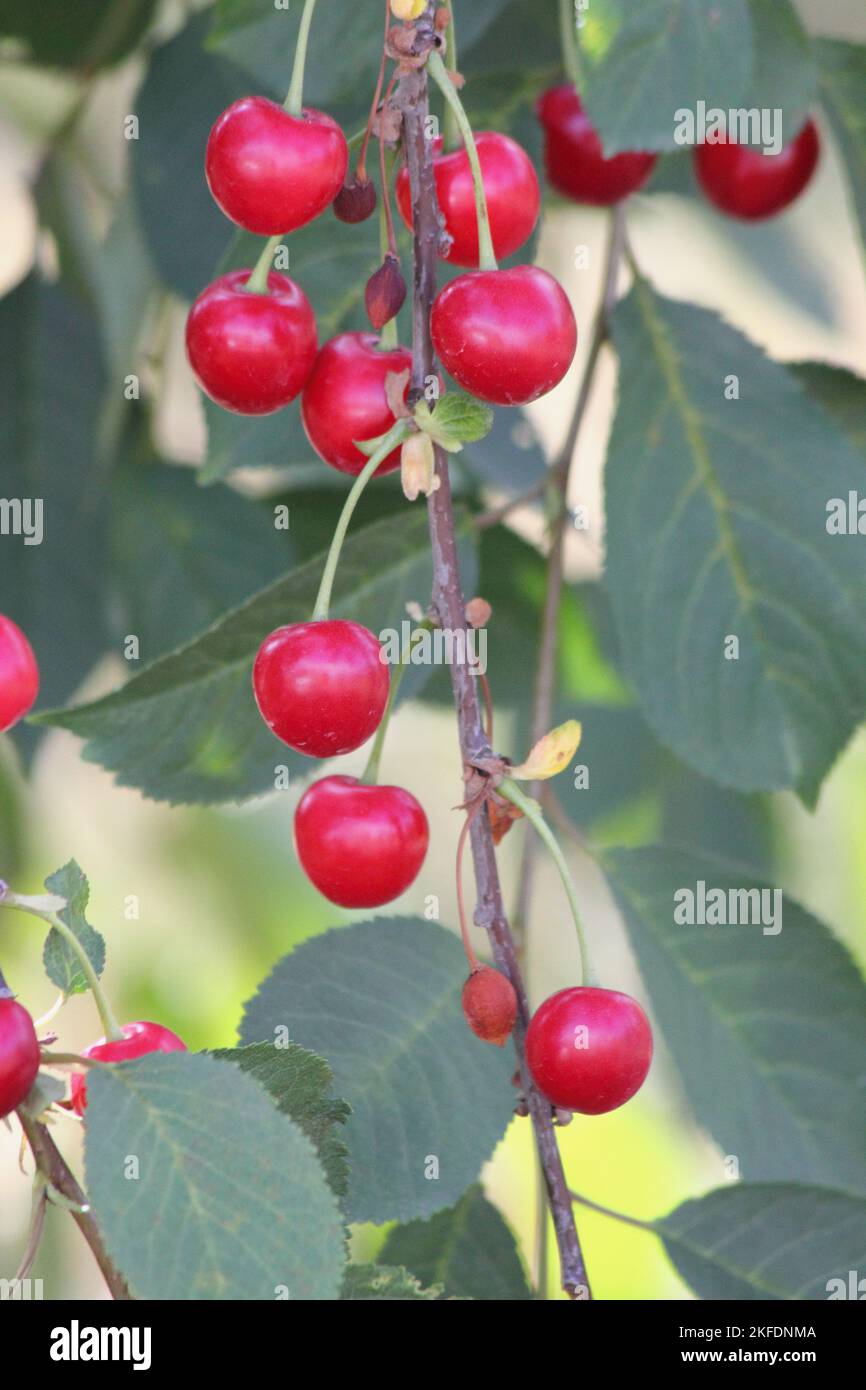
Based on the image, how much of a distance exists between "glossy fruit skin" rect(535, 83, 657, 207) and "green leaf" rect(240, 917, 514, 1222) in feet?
1.65

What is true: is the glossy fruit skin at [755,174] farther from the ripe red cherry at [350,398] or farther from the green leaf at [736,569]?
the ripe red cherry at [350,398]

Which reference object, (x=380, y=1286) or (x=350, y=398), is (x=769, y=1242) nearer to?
(x=380, y=1286)

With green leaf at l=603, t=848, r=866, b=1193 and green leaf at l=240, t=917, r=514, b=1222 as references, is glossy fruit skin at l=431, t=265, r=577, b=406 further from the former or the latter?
green leaf at l=603, t=848, r=866, b=1193

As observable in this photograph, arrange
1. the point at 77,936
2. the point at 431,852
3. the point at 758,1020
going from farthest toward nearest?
1. the point at 431,852
2. the point at 758,1020
3. the point at 77,936

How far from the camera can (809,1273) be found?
2.61 feet

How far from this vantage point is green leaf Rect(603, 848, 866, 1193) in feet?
3.06

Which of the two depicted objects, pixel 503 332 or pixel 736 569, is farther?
pixel 736 569

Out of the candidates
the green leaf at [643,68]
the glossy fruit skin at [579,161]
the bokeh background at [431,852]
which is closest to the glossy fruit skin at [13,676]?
the green leaf at [643,68]

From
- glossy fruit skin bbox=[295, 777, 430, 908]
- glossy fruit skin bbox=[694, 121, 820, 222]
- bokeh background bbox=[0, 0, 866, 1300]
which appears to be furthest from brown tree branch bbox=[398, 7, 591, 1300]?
bokeh background bbox=[0, 0, 866, 1300]

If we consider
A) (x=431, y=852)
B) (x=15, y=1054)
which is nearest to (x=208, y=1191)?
(x=15, y=1054)

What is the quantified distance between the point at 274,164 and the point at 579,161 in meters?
0.44

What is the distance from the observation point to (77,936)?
603 millimetres

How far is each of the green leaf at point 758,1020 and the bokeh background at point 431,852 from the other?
0.40 meters

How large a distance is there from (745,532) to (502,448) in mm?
331
